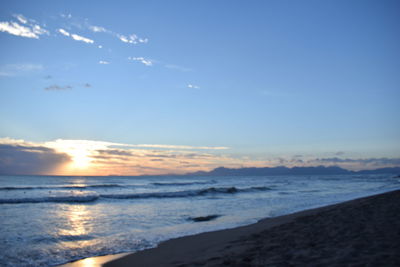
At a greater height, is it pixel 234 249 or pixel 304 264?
pixel 304 264

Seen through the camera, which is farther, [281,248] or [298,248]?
[281,248]

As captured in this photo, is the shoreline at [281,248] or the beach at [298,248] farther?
the shoreline at [281,248]

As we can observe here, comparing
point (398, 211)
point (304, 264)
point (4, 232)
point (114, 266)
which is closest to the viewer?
point (304, 264)

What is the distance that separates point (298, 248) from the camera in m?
6.51

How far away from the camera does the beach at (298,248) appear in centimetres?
536

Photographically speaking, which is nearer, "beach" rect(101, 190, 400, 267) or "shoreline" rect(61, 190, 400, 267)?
"beach" rect(101, 190, 400, 267)

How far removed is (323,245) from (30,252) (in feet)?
26.9

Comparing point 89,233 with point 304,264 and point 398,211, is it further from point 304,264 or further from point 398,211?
point 398,211

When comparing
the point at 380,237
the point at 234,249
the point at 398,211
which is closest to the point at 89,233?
the point at 234,249

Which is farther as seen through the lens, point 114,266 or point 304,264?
point 114,266

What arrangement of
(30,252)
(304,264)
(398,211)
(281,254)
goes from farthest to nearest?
(398,211) → (30,252) → (281,254) → (304,264)

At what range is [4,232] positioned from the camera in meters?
10.6

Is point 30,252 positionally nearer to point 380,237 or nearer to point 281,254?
point 281,254

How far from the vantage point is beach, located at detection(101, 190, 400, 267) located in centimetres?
536
